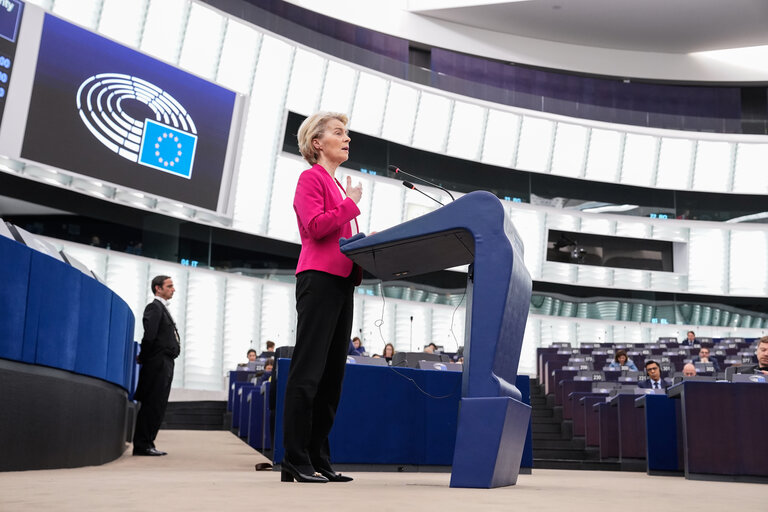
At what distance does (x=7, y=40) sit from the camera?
1124 centimetres

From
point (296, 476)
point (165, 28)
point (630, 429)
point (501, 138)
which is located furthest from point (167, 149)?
point (296, 476)

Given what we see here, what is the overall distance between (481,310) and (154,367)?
4550mm

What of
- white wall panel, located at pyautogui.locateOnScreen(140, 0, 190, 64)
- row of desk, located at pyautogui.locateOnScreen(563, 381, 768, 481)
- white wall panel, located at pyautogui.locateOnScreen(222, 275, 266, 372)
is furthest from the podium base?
white wall panel, located at pyautogui.locateOnScreen(140, 0, 190, 64)

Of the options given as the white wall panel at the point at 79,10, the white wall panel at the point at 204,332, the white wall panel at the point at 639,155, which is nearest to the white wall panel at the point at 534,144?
the white wall panel at the point at 639,155

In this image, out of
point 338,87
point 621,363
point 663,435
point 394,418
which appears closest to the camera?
point 394,418

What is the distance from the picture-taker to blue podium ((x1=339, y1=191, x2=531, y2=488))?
9.32 feet

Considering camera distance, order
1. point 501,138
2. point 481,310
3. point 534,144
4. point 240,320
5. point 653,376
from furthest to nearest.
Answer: point 534,144 → point 501,138 → point 240,320 → point 653,376 → point 481,310

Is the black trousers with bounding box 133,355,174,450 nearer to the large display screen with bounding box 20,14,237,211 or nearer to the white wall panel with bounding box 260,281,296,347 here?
the large display screen with bounding box 20,14,237,211

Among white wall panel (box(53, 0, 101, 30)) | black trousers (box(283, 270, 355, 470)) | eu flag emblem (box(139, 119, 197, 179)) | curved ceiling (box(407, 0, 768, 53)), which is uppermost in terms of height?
curved ceiling (box(407, 0, 768, 53))

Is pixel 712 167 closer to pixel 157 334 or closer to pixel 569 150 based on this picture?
pixel 569 150

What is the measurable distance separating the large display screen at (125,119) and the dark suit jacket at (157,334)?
6.24 metres

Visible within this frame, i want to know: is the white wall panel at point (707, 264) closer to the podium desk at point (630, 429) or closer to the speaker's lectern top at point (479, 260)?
the podium desk at point (630, 429)

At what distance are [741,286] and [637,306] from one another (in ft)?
10.4

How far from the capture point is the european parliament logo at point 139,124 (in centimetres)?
1260
